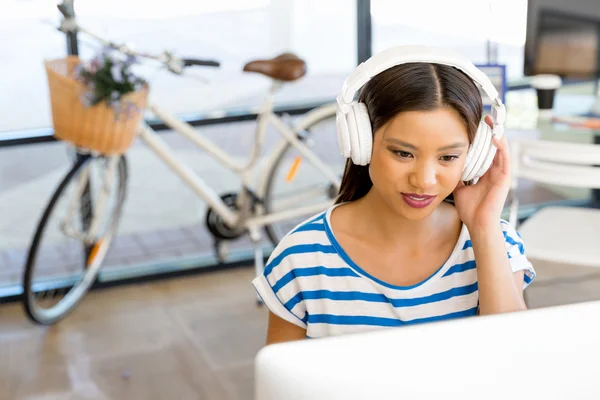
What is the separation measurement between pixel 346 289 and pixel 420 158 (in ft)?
0.76

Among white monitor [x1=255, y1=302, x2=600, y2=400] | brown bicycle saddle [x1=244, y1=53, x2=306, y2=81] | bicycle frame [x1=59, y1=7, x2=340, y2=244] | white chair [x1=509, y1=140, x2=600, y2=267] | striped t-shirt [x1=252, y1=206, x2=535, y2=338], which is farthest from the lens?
bicycle frame [x1=59, y1=7, x2=340, y2=244]

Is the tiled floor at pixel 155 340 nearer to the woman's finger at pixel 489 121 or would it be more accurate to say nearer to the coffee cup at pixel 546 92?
the coffee cup at pixel 546 92

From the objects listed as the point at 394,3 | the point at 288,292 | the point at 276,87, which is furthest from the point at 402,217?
the point at 394,3

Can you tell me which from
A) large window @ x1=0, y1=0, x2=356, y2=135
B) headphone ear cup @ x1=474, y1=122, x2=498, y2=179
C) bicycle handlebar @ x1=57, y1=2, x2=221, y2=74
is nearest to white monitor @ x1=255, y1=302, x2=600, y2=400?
headphone ear cup @ x1=474, y1=122, x2=498, y2=179

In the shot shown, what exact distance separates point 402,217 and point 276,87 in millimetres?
1927

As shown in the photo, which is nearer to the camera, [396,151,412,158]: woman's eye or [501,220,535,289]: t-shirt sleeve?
[396,151,412,158]: woman's eye

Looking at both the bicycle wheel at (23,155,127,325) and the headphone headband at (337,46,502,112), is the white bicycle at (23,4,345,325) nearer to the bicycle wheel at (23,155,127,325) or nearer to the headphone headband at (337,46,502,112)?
the bicycle wheel at (23,155,127,325)

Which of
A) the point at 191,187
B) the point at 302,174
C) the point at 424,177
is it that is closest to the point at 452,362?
the point at 424,177

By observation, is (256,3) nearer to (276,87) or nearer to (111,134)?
(276,87)

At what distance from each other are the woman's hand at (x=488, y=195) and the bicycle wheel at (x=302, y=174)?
80.1 inches

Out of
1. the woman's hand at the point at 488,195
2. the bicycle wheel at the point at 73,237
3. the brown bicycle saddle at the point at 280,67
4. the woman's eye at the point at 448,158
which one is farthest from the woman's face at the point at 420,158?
the bicycle wheel at the point at 73,237

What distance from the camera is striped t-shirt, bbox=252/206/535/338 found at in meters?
1.21

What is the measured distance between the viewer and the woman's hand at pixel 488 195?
123cm

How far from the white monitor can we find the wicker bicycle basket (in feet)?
7.58
